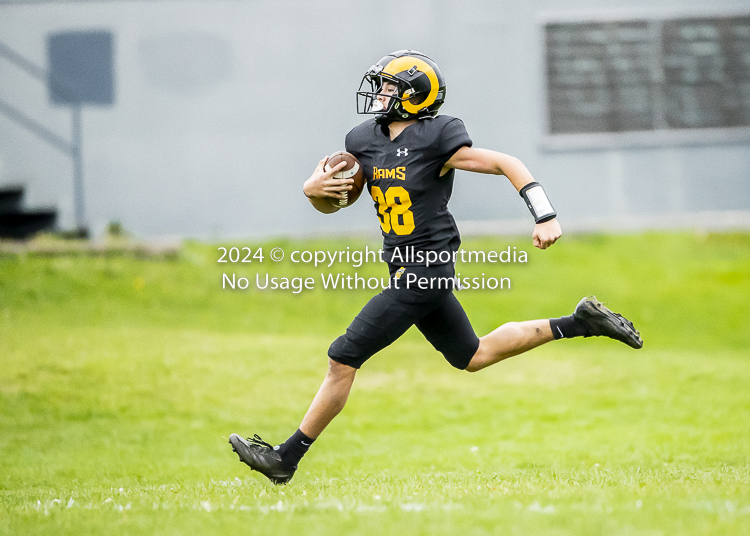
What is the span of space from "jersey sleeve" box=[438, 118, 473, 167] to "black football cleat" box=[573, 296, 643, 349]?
4.21 ft

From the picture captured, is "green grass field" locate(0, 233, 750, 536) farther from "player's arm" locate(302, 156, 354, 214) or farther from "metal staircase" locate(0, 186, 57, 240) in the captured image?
"player's arm" locate(302, 156, 354, 214)

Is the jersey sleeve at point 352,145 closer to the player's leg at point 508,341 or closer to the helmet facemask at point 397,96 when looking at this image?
the helmet facemask at point 397,96

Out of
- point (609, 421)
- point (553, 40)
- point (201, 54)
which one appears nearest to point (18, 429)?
point (609, 421)

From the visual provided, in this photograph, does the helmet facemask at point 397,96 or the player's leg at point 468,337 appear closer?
the helmet facemask at point 397,96

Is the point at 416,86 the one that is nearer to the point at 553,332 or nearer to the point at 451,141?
the point at 451,141

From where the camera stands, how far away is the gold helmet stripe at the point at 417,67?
4816 mm

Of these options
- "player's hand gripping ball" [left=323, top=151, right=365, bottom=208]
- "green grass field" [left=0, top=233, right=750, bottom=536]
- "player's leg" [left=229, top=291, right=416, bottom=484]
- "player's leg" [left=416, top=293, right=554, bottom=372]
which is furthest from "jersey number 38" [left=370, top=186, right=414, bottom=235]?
"green grass field" [left=0, top=233, right=750, bottom=536]

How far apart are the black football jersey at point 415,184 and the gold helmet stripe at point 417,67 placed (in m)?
0.10

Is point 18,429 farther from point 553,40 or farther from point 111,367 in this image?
point 553,40

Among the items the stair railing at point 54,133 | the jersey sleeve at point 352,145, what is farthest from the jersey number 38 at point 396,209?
the stair railing at point 54,133

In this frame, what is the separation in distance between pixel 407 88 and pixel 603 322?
1851 millimetres

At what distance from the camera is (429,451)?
7.25 metres

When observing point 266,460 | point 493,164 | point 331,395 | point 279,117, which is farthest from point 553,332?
point 279,117

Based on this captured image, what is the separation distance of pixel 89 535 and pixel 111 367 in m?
6.07
